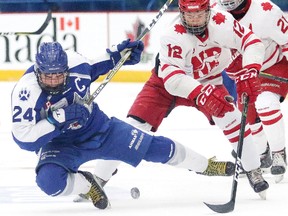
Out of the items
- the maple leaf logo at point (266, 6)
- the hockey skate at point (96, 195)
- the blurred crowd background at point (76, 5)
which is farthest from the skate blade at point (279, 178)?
the blurred crowd background at point (76, 5)

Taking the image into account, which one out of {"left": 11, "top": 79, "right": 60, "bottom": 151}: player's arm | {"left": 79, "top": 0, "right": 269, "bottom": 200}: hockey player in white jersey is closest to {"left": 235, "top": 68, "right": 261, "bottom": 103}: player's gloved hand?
{"left": 79, "top": 0, "right": 269, "bottom": 200}: hockey player in white jersey

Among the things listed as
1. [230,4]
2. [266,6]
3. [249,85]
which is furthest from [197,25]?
[266,6]

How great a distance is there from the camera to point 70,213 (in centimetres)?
417

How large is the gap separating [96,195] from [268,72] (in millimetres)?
1296

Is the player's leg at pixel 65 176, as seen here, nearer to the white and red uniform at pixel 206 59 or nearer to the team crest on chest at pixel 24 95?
the team crest on chest at pixel 24 95

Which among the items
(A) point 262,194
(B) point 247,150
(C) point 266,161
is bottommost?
(C) point 266,161

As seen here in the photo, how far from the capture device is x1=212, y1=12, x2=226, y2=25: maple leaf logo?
14.5 ft

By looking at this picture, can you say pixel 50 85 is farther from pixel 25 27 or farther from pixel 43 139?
pixel 25 27

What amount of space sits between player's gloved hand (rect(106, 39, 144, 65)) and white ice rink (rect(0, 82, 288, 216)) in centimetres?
61

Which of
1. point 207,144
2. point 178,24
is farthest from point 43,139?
point 207,144

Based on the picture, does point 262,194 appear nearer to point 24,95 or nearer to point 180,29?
point 180,29

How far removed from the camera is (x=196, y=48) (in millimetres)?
4445

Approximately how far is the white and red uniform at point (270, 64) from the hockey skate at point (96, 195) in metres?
1.02

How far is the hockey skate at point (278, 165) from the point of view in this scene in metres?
4.76
